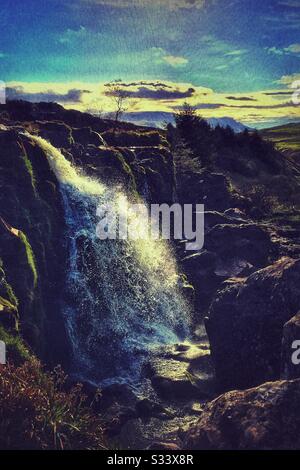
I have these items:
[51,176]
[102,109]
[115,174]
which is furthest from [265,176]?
[51,176]

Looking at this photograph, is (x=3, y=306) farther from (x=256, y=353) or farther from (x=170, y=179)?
(x=170, y=179)

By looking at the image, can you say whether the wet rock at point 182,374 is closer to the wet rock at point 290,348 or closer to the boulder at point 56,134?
the wet rock at point 290,348

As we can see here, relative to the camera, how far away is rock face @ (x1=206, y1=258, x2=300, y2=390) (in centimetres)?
1714

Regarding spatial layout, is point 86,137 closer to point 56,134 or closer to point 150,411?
point 56,134

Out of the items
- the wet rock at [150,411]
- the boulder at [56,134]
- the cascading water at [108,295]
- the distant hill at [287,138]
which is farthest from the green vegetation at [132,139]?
the distant hill at [287,138]

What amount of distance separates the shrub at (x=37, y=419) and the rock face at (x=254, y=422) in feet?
10.5

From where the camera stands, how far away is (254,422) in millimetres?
12727

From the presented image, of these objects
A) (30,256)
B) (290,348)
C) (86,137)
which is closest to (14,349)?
(30,256)

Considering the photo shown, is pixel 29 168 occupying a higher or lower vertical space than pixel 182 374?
higher

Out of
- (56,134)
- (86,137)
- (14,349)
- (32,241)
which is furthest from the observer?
(86,137)

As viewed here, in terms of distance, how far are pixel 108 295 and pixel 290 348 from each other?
37.7 ft

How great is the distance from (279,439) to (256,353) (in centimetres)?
531

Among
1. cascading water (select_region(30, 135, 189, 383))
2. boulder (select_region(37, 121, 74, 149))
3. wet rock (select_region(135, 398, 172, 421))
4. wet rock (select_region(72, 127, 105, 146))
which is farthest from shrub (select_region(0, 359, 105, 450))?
wet rock (select_region(72, 127, 105, 146))

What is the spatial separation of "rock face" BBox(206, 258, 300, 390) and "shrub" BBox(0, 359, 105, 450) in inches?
225
